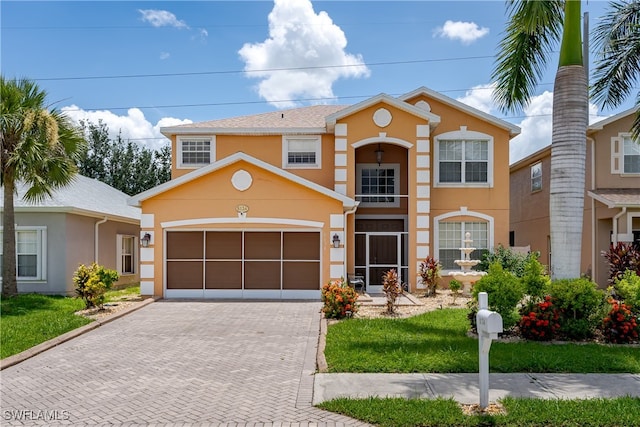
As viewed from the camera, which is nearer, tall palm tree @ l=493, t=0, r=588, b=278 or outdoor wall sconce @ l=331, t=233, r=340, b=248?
tall palm tree @ l=493, t=0, r=588, b=278

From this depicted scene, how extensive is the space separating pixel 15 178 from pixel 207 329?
Answer: 859 centimetres

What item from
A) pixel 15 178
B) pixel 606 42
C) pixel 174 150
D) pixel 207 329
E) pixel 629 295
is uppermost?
pixel 606 42

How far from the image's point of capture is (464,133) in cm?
1961

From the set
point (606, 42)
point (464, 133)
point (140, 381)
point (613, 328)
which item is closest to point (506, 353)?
point (613, 328)

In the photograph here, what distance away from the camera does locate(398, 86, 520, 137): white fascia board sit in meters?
19.3

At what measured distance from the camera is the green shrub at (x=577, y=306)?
10055 mm

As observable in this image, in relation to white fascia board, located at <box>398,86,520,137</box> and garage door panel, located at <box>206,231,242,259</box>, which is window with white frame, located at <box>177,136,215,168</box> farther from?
white fascia board, located at <box>398,86,520,137</box>

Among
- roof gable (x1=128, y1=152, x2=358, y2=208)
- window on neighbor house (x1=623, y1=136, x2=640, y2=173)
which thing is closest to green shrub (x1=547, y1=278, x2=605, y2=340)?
roof gable (x1=128, y1=152, x2=358, y2=208)

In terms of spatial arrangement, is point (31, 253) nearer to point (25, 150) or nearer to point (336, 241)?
point (25, 150)

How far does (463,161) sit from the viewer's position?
64.3ft

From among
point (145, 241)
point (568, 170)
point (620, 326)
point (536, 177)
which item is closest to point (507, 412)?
point (620, 326)

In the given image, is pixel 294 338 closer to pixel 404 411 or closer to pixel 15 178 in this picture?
pixel 404 411

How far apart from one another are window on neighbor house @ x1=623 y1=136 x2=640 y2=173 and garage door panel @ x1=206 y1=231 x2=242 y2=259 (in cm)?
1531

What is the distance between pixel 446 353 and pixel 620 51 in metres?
10.4
